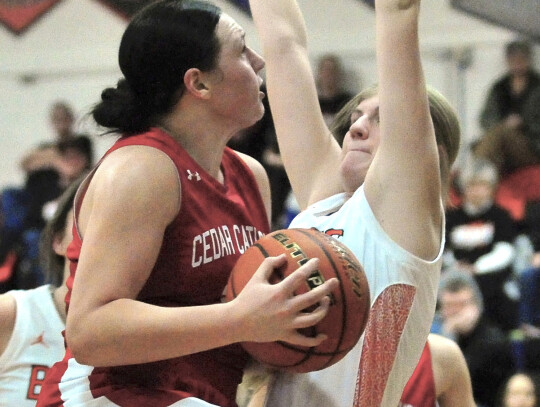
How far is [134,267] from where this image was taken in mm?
2152

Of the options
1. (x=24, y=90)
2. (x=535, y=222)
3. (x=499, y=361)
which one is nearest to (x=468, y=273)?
(x=535, y=222)

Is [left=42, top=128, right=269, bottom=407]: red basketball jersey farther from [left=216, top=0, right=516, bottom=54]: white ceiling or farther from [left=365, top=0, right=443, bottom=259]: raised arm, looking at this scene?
[left=216, top=0, right=516, bottom=54]: white ceiling

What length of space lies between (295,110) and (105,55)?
709 centimetres

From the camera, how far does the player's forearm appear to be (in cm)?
209

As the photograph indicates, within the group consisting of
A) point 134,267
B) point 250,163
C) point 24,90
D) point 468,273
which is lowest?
point 24,90

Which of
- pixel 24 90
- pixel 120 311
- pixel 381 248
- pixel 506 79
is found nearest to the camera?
pixel 120 311

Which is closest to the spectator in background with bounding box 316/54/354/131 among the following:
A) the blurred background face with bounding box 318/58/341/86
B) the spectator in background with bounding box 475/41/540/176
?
the blurred background face with bounding box 318/58/341/86

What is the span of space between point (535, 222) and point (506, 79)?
1894 mm

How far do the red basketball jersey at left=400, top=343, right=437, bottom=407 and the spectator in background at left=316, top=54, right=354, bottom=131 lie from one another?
4413 millimetres

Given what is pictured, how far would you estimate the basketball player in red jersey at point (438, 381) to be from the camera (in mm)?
3477

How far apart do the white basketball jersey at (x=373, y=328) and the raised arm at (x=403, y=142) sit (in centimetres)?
3

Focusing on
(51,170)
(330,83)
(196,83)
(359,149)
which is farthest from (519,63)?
(196,83)

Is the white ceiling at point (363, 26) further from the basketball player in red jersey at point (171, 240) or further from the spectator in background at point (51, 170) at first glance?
the basketball player in red jersey at point (171, 240)

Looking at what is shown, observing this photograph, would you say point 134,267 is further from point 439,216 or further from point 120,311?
point 439,216
